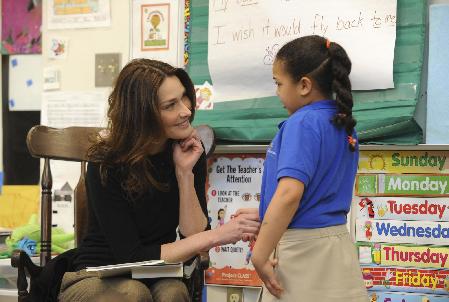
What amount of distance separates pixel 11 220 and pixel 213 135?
1.04 m

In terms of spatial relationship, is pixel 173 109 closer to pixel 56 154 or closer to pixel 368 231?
pixel 56 154

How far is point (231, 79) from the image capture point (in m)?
2.25

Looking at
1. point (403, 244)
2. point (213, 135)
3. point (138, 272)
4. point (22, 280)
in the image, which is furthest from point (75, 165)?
point (403, 244)

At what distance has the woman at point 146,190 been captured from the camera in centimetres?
Answer: 148

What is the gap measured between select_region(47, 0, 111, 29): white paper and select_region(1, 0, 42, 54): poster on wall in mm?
203

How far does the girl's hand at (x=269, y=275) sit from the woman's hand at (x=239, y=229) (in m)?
0.09

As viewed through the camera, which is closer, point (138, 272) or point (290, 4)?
point (138, 272)

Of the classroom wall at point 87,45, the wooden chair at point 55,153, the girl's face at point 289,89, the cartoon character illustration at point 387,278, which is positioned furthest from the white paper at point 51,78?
the cartoon character illustration at point 387,278

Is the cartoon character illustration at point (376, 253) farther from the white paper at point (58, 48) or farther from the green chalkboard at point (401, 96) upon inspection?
the white paper at point (58, 48)

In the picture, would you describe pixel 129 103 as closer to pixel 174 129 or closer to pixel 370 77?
pixel 174 129

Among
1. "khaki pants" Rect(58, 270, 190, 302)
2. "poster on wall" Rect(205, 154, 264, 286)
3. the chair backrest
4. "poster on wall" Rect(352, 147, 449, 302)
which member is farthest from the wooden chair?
"poster on wall" Rect(352, 147, 449, 302)

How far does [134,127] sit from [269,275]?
494mm

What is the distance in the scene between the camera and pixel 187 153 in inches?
64.7

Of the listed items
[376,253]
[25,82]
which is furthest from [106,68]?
[376,253]
